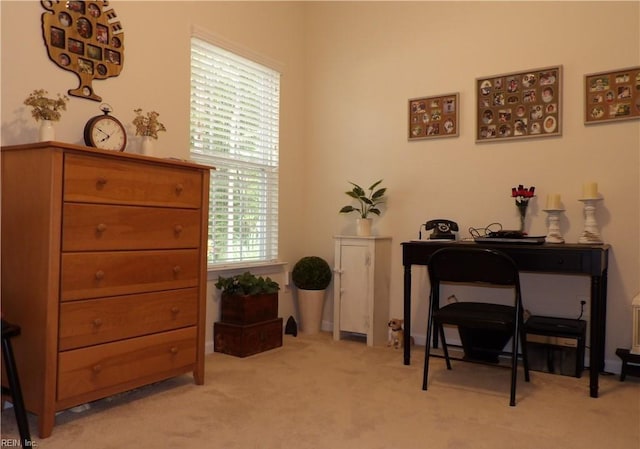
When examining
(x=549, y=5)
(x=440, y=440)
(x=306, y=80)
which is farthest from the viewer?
(x=306, y=80)

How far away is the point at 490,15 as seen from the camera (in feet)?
11.9

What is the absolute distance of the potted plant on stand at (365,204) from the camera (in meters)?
3.98

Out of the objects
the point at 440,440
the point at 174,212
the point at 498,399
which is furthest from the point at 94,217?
the point at 498,399

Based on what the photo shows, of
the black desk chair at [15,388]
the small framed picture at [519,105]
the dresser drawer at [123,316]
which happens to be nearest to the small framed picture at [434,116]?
the small framed picture at [519,105]

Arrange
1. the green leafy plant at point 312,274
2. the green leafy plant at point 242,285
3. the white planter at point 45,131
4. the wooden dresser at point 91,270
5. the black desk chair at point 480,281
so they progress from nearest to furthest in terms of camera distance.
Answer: the wooden dresser at point 91,270 → the white planter at point 45,131 → the black desk chair at point 480,281 → the green leafy plant at point 242,285 → the green leafy plant at point 312,274

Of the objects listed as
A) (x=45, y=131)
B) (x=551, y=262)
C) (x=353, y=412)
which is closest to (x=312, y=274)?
(x=353, y=412)

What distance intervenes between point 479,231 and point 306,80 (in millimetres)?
2111

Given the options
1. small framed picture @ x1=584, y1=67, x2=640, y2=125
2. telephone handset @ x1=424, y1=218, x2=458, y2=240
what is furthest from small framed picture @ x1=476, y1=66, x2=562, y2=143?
telephone handset @ x1=424, y1=218, x2=458, y2=240

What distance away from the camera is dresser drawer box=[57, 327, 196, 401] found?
85.7 inches

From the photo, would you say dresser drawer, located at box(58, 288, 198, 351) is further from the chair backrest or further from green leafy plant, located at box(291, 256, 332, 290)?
green leafy plant, located at box(291, 256, 332, 290)

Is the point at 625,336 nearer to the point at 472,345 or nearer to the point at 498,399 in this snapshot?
the point at 472,345

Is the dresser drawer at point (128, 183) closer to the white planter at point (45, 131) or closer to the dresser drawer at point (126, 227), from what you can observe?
the dresser drawer at point (126, 227)

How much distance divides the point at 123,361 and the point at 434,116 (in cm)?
279

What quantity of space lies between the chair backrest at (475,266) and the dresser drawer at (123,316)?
1.40 meters
